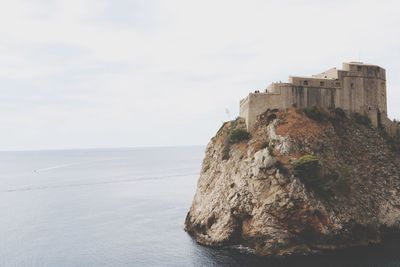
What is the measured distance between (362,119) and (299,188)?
63.8 feet

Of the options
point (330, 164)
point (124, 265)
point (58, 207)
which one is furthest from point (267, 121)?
point (58, 207)

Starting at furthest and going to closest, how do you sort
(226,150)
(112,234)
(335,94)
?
(112,234) → (335,94) → (226,150)

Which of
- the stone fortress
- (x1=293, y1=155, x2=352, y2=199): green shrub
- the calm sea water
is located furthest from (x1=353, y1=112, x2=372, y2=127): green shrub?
the calm sea water

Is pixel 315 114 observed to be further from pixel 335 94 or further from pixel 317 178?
pixel 317 178

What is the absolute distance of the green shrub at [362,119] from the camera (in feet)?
203

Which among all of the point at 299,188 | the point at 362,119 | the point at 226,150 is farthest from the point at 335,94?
the point at 299,188

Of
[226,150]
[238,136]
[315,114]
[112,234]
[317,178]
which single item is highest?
[315,114]

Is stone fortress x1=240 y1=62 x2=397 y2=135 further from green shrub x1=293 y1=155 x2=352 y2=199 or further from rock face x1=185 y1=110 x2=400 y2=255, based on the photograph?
green shrub x1=293 y1=155 x2=352 y2=199

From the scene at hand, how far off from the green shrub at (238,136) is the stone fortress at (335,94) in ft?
3.18

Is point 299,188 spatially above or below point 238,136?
below

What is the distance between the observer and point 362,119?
204 ft

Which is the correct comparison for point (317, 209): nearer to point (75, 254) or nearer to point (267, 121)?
point (267, 121)

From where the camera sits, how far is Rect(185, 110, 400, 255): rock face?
48562 mm

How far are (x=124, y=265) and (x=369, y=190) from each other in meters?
32.4
